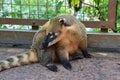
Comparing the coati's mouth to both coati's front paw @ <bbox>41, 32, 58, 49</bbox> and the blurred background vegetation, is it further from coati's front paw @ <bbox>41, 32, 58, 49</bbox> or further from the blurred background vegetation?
the blurred background vegetation

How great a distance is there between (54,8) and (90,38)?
2.26 feet

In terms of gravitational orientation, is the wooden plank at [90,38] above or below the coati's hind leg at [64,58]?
above

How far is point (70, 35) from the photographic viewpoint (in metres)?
4.56

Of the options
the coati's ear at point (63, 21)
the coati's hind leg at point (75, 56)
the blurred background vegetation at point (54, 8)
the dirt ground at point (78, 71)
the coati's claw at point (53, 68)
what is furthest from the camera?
the blurred background vegetation at point (54, 8)

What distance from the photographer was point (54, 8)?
5.16m

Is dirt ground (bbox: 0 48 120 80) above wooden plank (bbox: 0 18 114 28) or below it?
below

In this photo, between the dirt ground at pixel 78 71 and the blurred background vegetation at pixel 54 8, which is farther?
the blurred background vegetation at pixel 54 8

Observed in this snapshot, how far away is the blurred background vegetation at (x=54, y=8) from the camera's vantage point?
16.8 ft

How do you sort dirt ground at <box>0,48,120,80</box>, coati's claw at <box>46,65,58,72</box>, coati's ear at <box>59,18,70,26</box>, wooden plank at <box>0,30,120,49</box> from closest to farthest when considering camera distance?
1. dirt ground at <box>0,48,120,80</box>
2. coati's claw at <box>46,65,58,72</box>
3. coati's ear at <box>59,18,70,26</box>
4. wooden plank at <box>0,30,120,49</box>

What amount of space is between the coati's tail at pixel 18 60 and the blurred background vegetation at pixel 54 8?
81 cm

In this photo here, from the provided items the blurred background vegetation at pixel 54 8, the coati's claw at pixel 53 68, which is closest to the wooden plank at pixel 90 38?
the blurred background vegetation at pixel 54 8

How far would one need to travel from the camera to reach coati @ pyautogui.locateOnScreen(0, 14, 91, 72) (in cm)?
432

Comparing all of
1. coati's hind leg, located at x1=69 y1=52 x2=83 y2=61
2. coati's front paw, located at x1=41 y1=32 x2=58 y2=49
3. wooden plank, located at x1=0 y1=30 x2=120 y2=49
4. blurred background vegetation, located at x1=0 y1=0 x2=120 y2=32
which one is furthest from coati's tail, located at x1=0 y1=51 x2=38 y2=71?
blurred background vegetation, located at x1=0 y1=0 x2=120 y2=32

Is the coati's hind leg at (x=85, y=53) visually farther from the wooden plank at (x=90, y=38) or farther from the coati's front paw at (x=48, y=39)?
the coati's front paw at (x=48, y=39)
